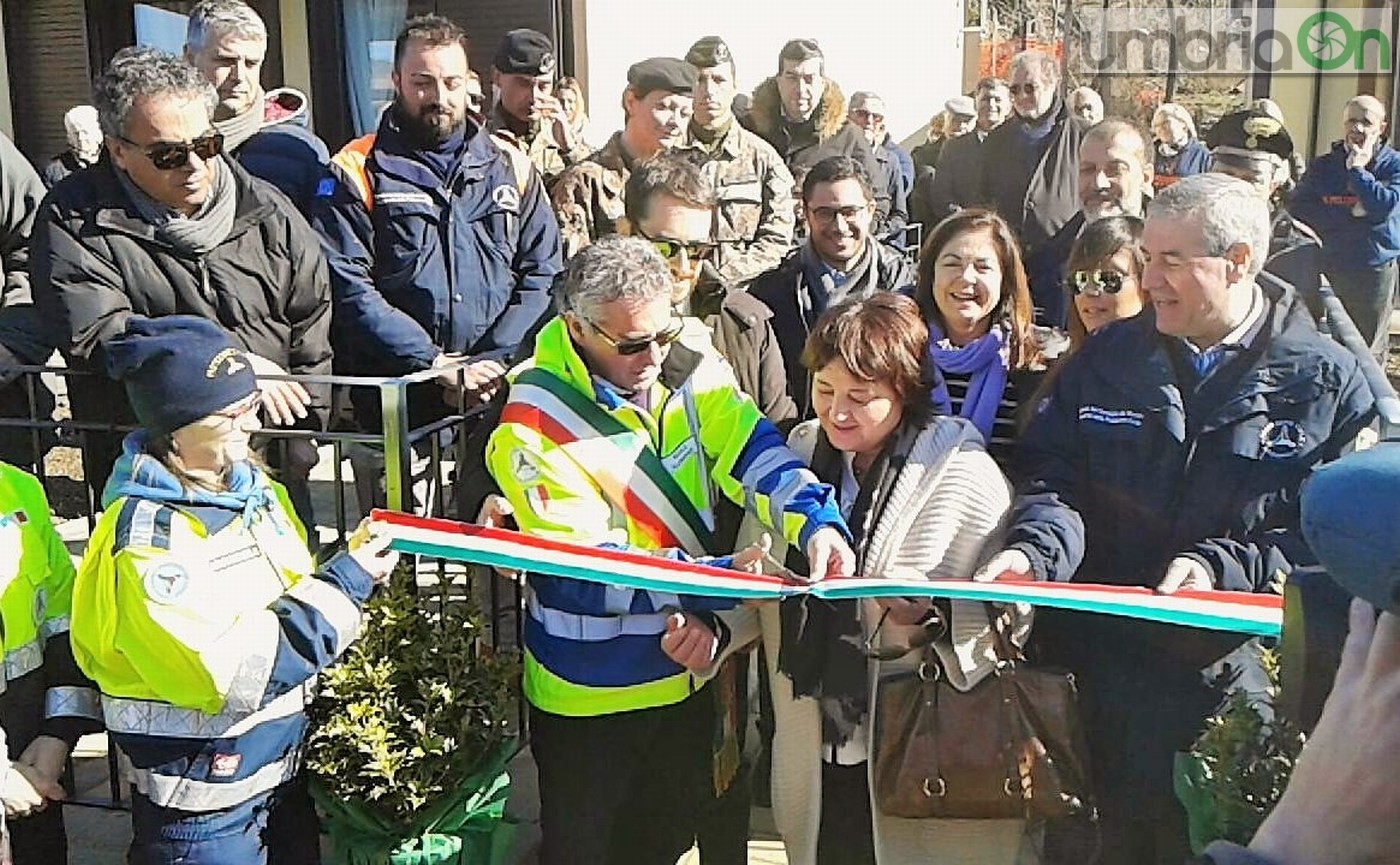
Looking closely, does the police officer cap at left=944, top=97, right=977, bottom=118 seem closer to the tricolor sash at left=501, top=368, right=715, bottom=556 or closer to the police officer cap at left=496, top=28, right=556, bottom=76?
the police officer cap at left=496, top=28, right=556, bottom=76

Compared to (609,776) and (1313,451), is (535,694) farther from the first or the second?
(1313,451)

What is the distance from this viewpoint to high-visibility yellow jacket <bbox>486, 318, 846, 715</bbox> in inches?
114

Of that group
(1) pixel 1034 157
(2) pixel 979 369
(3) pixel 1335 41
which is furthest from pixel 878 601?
(3) pixel 1335 41

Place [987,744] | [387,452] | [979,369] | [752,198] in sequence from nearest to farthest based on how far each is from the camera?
[987,744] → [387,452] → [979,369] → [752,198]

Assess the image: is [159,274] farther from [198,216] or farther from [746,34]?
[746,34]

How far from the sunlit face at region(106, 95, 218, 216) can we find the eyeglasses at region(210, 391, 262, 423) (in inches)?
45.9

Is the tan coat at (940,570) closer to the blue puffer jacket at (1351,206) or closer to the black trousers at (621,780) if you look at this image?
the black trousers at (621,780)

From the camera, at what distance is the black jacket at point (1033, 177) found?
20.8 feet

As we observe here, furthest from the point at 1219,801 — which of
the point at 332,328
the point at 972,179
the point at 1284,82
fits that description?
the point at 1284,82

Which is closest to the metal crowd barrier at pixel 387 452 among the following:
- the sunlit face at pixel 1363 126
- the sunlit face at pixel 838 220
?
the sunlit face at pixel 838 220

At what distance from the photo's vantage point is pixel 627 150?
527cm

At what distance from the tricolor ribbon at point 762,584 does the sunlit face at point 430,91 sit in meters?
1.75

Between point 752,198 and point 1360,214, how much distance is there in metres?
4.48

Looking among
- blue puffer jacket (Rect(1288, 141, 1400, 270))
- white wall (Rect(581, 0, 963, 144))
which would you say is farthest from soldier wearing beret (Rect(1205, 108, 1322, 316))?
white wall (Rect(581, 0, 963, 144))
